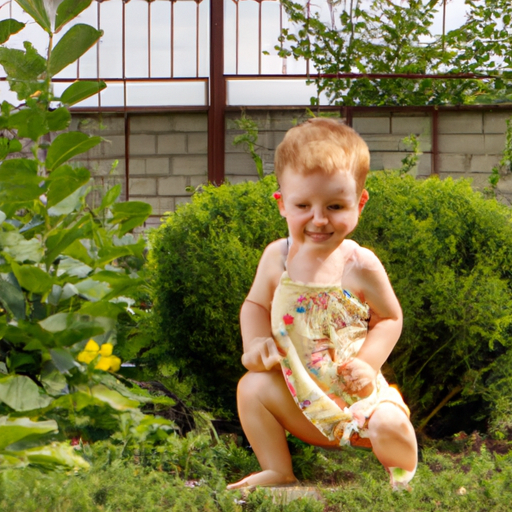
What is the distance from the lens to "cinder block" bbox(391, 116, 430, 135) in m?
6.52

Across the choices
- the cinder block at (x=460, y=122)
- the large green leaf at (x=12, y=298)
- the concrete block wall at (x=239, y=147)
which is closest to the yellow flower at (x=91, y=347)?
the large green leaf at (x=12, y=298)

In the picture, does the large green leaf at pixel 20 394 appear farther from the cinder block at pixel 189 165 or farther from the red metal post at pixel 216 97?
the cinder block at pixel 189 165

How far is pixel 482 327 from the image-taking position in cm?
276

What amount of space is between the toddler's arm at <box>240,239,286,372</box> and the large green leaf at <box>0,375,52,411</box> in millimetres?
603

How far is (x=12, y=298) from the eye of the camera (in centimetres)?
210

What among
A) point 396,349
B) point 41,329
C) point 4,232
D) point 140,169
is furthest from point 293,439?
point 140,169

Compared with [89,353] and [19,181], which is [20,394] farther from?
[19,181]

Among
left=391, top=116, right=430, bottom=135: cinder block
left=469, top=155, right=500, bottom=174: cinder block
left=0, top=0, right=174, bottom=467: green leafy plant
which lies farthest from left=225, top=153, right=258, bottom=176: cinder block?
left=0, top=0, right=174, bottom=467: green leafy plant

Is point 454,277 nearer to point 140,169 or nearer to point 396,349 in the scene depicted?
point 396,349

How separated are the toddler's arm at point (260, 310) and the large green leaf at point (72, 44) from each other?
2.73ft

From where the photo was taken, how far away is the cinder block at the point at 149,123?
681 cm

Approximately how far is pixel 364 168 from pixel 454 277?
0.93 m

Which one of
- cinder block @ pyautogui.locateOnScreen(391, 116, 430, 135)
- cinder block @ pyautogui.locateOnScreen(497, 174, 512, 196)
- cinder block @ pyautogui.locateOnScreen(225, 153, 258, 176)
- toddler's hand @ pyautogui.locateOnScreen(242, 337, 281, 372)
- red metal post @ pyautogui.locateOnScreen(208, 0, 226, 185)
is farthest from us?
cinder block @ pyautogui.locateOnScreen(225, 153, 258, 176)

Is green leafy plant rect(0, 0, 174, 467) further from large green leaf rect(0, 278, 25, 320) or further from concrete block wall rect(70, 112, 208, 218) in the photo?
concrete block wall rect(70, 112, 208, 218)
